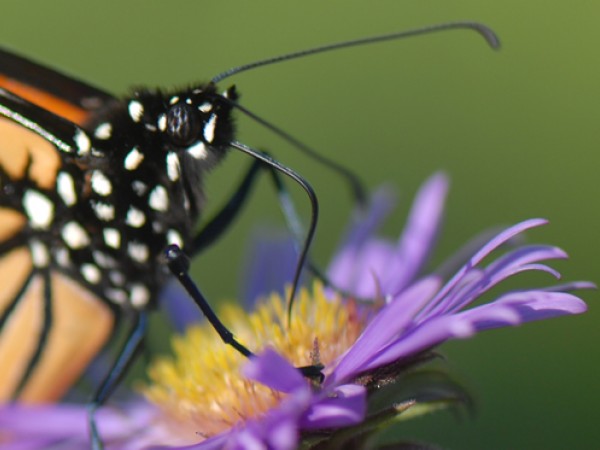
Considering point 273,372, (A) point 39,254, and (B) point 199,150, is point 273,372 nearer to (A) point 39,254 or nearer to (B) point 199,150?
(B) point 199,150

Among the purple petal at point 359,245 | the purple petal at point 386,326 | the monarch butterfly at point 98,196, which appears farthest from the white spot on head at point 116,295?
the purple petal at point 386,326

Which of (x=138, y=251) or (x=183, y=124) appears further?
(x=138, y=251)

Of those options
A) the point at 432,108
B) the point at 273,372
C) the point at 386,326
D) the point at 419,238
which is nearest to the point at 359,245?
the point at 419,238

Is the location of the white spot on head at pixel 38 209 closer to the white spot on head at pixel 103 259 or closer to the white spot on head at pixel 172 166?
the white spot on head at pixel 103 259

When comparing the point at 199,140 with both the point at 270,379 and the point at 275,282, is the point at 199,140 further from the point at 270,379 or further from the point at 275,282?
the point at 275,282

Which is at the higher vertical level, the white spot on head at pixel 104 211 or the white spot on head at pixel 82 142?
the white spot on head at pixel 82 142

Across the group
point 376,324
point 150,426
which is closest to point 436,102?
point 150,426

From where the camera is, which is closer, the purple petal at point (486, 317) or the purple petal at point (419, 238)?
the purple petal at point (486, 317)
